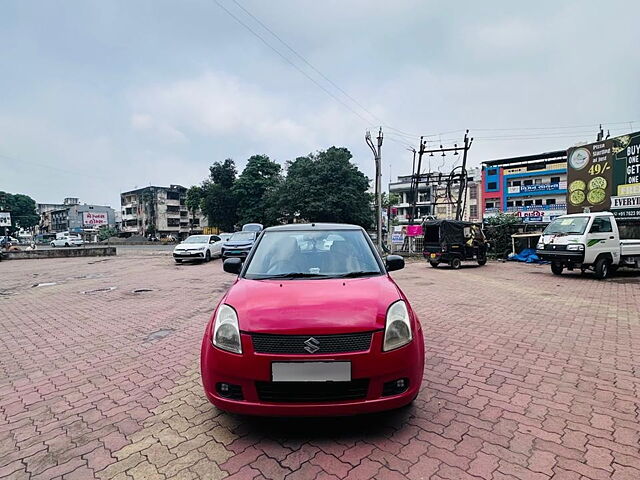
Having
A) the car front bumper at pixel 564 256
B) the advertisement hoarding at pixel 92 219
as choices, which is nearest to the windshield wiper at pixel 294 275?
the car front bumper at pixel 564 256

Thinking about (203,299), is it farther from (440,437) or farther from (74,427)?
(440,437)

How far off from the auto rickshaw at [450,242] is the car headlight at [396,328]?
12295 millimetres

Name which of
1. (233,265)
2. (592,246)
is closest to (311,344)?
(233,265)

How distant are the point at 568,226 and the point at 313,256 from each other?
1112 cm

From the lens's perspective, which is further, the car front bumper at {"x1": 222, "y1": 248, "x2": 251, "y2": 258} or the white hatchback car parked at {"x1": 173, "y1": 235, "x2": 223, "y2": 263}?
the white hatchback car parked at {"x1": 173, "y1": 235, "x2": 223, "y2": 263}

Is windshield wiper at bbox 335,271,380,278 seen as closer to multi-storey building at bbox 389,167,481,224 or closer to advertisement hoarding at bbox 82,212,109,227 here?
advertisement hoarding at bbox 82,212,109,227

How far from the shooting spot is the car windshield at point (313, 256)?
3201mm

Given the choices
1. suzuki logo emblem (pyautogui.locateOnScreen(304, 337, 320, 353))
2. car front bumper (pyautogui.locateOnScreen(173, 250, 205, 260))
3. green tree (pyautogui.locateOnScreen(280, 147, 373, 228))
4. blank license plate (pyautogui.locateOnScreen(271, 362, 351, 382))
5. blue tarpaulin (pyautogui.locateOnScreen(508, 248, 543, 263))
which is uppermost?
green tree (pyautogui.locateOnScreen(280, 147, 373, 228))

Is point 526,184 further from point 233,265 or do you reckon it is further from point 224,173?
point 233,265

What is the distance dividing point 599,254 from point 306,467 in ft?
39.7

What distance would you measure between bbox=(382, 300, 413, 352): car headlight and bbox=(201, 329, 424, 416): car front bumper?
0.04 m

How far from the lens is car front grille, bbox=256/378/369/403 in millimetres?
2217

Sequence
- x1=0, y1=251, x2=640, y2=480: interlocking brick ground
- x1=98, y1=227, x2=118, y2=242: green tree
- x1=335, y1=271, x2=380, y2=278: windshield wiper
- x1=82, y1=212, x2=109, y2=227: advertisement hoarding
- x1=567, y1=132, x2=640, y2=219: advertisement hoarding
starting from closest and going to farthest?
x1=0, y1=251, x2=640, y2=480: interlocking brick ground
x1=335, y1=271, x2=380, y2=278: windshield wiper
x1=567, y1=132, x2=640, y2=219: advertisement hoarding
x1=82, y1=212, x2=109, y2=227: advertisement hoarding
x1=98, y1=227, x2=118, y2=242: green tree

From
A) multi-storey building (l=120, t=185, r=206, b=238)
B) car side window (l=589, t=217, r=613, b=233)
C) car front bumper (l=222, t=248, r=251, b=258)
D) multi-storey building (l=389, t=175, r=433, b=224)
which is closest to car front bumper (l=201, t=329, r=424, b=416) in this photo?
car side window (l=589, t=217, r=613, b=233)
